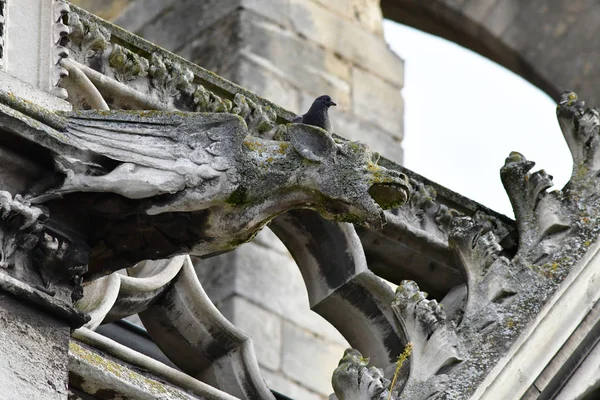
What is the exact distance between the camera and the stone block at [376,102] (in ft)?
33.2

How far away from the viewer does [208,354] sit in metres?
5.71

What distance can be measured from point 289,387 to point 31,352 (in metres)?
4.15

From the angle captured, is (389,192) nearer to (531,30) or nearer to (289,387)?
(289,387)

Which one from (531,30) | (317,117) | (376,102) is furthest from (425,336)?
(531,30)

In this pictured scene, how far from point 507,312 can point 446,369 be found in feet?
1.15

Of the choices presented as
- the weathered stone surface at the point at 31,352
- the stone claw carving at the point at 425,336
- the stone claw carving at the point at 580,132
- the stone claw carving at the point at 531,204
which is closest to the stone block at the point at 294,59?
the stone claw carving at the point at 580,132

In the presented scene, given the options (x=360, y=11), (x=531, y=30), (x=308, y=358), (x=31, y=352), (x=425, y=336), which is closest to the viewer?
(x=31, y=352)

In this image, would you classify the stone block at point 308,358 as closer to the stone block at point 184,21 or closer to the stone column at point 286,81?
the stone column at point 286,81

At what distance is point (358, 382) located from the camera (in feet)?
17.2

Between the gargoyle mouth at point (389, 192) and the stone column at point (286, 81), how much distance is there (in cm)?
373

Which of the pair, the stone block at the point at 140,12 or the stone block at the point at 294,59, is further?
the stone block at the point at 140,12

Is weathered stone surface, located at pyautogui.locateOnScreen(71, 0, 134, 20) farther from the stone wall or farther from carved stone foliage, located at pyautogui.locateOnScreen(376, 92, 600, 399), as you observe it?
carved stone foliage, located at pyautogui.locateOnScreen(376, 92, 600, 399)

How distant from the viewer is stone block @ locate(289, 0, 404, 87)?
10102 millimetres

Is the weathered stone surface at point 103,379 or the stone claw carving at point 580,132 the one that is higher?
the stone claw carving at point 580,132
